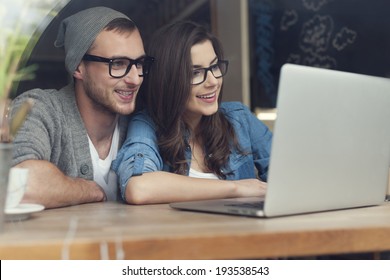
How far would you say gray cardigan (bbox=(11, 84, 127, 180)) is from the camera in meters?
2.00

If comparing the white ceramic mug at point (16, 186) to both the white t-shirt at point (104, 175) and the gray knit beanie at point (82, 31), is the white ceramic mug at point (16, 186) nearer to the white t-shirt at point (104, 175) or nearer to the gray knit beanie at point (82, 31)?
the white t-shirt at point (104, 175)

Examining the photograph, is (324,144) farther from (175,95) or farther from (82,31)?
(82,31)

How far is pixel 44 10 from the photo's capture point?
3.96 meters

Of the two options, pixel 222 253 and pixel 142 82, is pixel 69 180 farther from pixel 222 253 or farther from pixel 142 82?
pixel 222 253

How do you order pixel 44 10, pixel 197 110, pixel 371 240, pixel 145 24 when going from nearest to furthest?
pixel 371 240
pixel 197 110
pixel 44 10
pixel 145 24

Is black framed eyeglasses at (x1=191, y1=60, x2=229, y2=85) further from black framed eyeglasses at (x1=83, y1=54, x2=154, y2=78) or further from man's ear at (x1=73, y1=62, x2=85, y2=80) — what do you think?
man's ear at (x1=73, y1=62, x2=85, y2=80)

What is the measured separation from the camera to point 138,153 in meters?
1.92


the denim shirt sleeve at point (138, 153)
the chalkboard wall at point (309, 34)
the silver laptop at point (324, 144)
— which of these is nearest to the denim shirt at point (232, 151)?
the denim shirt sleeve at point (138, 153)

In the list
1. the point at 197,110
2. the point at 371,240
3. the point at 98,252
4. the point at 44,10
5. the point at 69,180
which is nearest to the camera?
the point at 98,252

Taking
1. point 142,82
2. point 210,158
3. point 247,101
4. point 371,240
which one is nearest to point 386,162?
point 371,240

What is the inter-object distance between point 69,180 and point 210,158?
0.63 m

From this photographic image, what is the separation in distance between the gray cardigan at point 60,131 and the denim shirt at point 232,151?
0.55 ft

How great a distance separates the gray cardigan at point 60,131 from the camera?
6.57 ft
